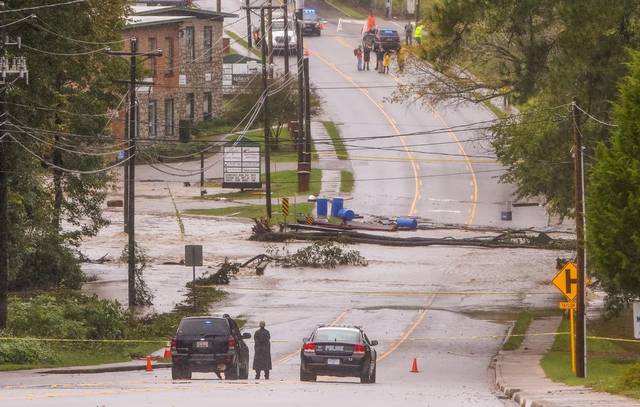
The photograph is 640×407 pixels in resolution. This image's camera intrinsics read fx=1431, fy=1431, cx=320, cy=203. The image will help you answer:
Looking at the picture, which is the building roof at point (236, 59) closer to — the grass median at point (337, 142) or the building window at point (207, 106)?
the building window at point (207, 106)

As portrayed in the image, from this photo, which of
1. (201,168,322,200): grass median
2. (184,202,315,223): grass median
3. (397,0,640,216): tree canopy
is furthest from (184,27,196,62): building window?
(397,0,640,216): tree canopy

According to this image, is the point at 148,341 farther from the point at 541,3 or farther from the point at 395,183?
the point at 395,183

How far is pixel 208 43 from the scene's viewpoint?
305 feet

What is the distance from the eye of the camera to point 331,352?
99.3 ft

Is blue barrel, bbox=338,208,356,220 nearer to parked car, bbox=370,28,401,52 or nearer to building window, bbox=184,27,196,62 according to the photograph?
building window, bbox=184,27,196,62

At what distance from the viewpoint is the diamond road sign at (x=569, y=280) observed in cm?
3378

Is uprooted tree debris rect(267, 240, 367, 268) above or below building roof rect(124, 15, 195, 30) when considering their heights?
below

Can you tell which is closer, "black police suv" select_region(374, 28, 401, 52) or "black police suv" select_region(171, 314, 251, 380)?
"black police suv" select_region(171, 314, 251, 380)

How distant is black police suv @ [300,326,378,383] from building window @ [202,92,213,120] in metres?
63.6

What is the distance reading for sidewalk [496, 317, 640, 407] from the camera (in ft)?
78.1

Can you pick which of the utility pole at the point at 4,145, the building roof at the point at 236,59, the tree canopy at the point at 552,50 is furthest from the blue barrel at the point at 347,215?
the building roof at the point at 236,59

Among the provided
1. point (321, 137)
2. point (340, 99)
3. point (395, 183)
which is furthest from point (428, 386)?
point (340, 99)

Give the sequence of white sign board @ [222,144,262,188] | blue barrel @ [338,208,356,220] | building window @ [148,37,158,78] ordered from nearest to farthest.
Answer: blue barrel @ [338,208,356,220], white sign board @ [222,144,262,188], building window @ [148,37,158,78]

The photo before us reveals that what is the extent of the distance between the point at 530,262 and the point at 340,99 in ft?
133
